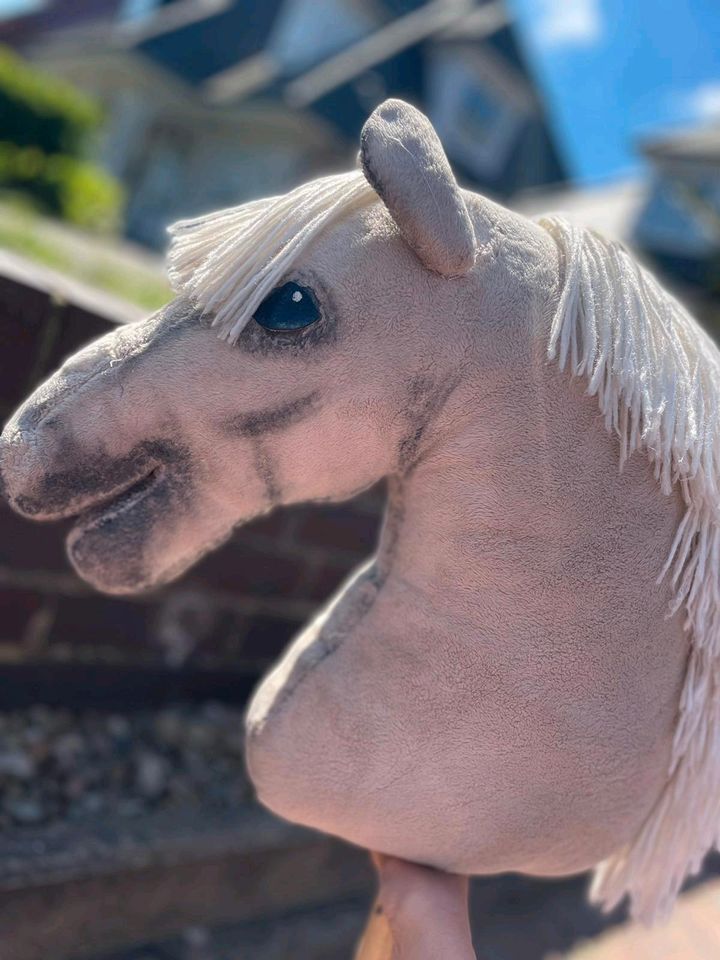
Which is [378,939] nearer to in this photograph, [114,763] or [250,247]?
[250,247]

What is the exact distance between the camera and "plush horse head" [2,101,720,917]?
0.65 m

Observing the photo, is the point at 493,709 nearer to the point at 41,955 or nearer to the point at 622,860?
the point at 622,860

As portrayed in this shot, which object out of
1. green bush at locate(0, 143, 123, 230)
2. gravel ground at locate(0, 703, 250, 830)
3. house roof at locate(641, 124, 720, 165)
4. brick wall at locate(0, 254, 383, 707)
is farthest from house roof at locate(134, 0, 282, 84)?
gravel ground at locate(0, 703, 250, 830)

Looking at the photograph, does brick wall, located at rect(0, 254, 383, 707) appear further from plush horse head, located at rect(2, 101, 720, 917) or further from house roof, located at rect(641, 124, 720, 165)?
house roof, located at rect(641, 124, 720, 165)

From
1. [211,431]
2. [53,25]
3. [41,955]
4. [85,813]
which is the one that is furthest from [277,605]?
[53,25]

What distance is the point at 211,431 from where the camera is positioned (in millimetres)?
657

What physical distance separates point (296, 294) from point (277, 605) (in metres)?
1.27

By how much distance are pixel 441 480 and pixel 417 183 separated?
229 millimetres

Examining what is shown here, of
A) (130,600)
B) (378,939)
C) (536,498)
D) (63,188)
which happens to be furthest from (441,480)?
(63,188)

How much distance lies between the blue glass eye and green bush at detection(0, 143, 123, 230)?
14.9 feet

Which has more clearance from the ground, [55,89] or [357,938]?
[55,89]

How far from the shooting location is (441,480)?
71 cm

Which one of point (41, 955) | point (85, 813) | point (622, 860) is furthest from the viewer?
point (85, 813)

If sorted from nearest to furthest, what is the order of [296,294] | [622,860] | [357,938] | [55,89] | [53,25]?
[296,294] < [622,860] < [357,938] < [55,89] < [53,25]
